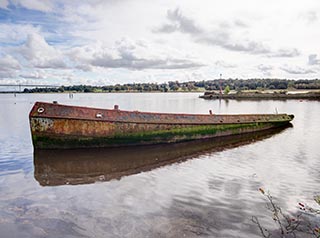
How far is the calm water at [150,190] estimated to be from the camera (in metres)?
5.23

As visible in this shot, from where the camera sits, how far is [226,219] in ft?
18.1

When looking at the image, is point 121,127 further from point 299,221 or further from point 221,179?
point 299,221

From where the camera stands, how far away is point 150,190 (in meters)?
7.29

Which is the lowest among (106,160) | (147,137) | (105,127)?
(106,160)

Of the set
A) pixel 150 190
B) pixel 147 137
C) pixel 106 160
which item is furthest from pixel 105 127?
pixel 150 190

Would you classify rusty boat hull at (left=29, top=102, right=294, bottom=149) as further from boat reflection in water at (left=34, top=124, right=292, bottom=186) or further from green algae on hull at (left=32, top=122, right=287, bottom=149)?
boat reflection in water at (left=34, top=124, right=292, bottom=186)

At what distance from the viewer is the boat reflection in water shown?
8.67 metres

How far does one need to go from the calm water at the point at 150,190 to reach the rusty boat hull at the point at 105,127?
60 centimetres

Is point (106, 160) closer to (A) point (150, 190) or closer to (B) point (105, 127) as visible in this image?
(B) point (105, 127)

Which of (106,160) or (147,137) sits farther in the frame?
(147,137)

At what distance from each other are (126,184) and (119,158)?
3221 millimetres

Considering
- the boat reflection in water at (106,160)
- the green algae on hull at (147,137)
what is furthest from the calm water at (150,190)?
the green algae on hull at (147,137)

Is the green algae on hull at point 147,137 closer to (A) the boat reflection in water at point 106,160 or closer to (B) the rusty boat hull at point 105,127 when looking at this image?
(B) the rusty boat hull at point 105,127

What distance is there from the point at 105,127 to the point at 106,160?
1957mm
